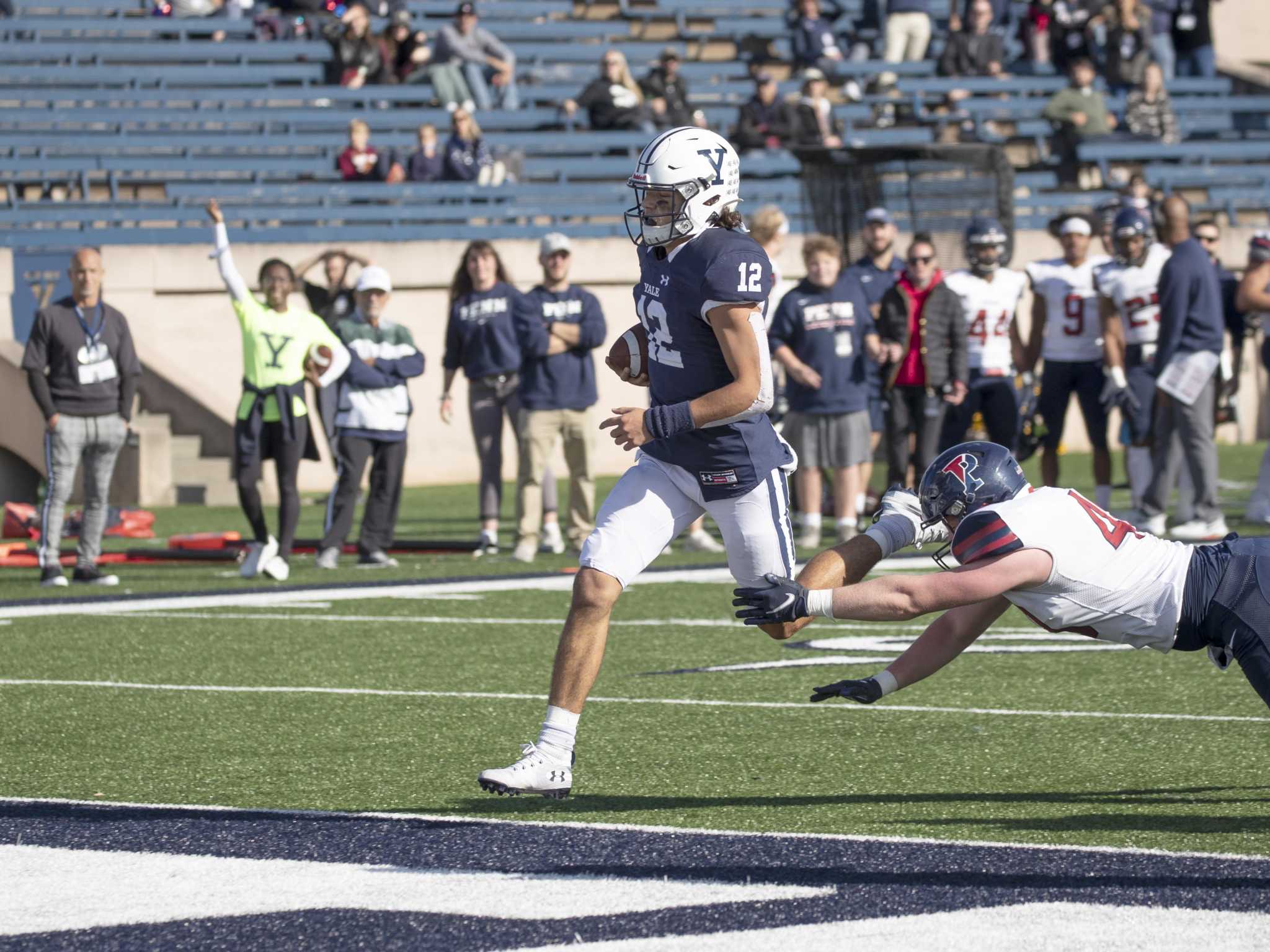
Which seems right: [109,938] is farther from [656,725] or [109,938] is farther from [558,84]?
[558,84]

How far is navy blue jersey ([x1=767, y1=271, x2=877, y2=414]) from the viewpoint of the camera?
509 inches

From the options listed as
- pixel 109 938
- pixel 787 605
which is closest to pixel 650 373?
pixel 787 605

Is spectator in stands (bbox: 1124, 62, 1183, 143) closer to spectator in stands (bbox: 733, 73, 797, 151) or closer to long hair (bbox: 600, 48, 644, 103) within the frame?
spectator in stands (bbox: 733, 73, 797, 151)

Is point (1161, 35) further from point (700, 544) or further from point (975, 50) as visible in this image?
point (700, 544)

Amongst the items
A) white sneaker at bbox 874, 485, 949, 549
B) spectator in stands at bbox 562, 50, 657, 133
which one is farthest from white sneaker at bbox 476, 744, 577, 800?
spectator in stands at bbox 562, 50, 657, 133

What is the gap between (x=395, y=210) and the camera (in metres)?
20.6

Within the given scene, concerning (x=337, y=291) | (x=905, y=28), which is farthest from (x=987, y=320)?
(x=905, y=28)

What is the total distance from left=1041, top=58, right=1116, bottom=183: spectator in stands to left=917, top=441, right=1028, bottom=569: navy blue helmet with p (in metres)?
19.0

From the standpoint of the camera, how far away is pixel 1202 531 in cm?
1275

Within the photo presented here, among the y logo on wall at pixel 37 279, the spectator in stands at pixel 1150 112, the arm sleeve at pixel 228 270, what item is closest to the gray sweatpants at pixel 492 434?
the arm sleeve at pixel 228 270

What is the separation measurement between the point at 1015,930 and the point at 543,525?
31.7ft

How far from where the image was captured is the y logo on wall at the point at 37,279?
18625 mm

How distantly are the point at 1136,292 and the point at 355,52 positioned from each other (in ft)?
36.4

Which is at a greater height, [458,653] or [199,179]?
[199,179]
